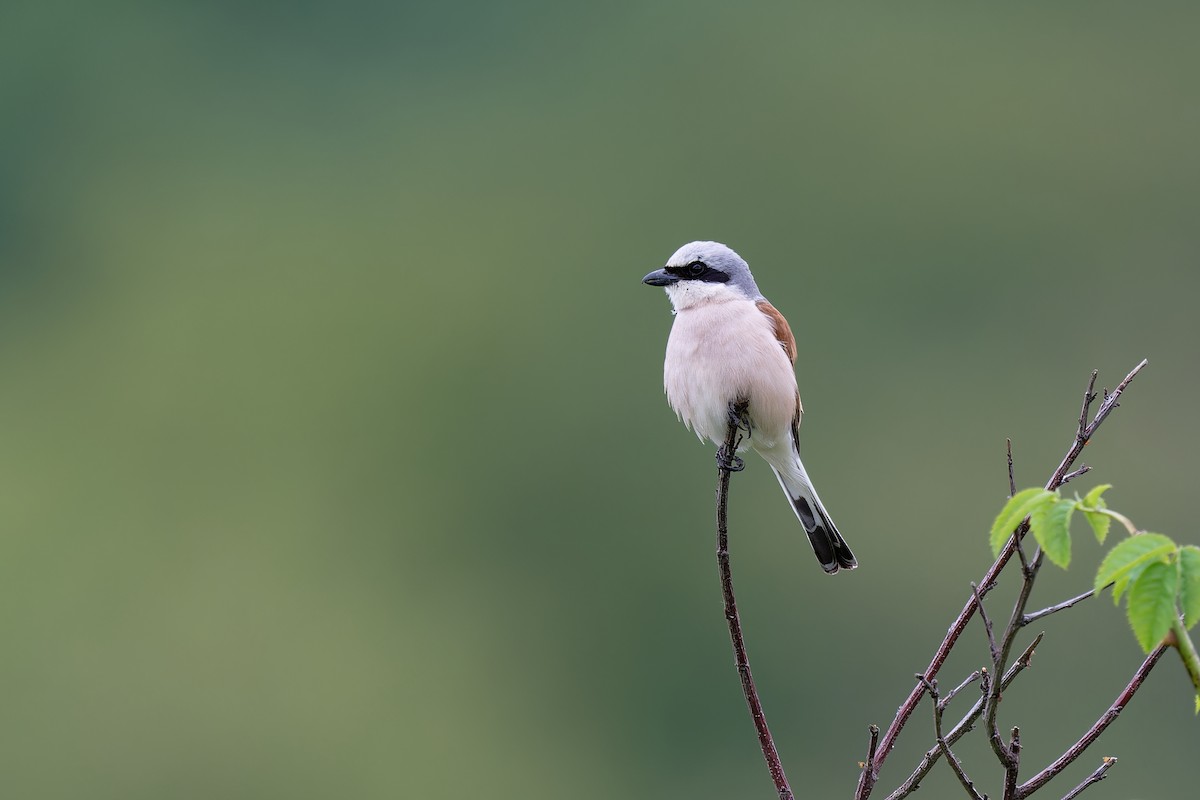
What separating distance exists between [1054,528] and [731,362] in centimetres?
272

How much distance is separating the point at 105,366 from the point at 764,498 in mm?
20414

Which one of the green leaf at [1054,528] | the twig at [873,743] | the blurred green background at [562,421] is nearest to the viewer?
the green leaf at [1054,528]

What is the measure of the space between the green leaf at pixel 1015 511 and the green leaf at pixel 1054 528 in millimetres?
11

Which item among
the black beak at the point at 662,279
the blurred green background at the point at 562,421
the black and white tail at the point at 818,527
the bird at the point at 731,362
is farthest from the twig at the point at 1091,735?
the blurred green background at the point at 562,421

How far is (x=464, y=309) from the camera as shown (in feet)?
153

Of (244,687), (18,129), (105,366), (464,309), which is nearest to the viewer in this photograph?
(244,687)

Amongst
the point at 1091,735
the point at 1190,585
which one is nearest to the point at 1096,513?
the point at 1190,585

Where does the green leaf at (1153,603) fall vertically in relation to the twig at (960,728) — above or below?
above

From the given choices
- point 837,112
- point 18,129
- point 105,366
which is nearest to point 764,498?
point 105,366

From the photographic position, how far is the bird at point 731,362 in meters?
4.88

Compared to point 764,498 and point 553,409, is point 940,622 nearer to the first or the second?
point 764,498

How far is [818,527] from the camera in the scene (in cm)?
525

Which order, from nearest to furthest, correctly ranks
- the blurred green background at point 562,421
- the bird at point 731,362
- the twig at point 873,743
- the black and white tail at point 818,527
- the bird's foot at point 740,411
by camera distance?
the twig at point 873,743 → the bird's foot at point 740,411 → the bird at point 731,362 → the black and white tail at point 818,527 → the blurred green background at point 562,421

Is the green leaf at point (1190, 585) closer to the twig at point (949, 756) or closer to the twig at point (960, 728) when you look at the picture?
the twig at point (960, 728)
